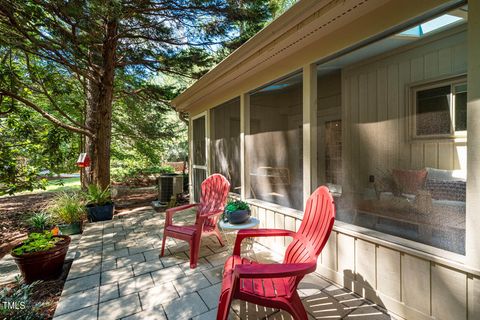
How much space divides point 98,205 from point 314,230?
4.59 m

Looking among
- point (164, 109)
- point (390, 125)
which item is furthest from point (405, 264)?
point (164, 109)

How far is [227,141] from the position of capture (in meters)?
4.31

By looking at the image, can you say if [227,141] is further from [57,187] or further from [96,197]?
[57,187]

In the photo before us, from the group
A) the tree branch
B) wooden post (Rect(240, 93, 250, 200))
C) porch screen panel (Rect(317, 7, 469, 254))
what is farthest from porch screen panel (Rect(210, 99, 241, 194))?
the tree branch

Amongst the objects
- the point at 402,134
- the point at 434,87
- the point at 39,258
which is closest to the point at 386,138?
the point at 402,134

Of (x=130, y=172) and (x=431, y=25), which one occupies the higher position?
(x=431, y=25)

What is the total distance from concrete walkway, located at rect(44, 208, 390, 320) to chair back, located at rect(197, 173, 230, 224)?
1.69 ft

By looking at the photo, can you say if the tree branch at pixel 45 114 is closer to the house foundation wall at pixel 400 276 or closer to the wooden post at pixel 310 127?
the wooden post at pixel 310 127

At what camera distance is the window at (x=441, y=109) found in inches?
59.8

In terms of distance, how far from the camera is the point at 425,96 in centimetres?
171

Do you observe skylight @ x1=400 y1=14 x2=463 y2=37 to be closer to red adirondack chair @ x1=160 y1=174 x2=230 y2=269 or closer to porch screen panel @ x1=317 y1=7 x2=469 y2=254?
porch screen panel @ x1=317 y1=7 x2=469 y2=254

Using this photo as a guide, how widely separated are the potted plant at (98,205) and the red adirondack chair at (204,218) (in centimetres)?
229

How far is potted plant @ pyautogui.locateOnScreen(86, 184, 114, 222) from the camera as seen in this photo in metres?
4.62

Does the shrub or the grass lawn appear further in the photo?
the shrub
